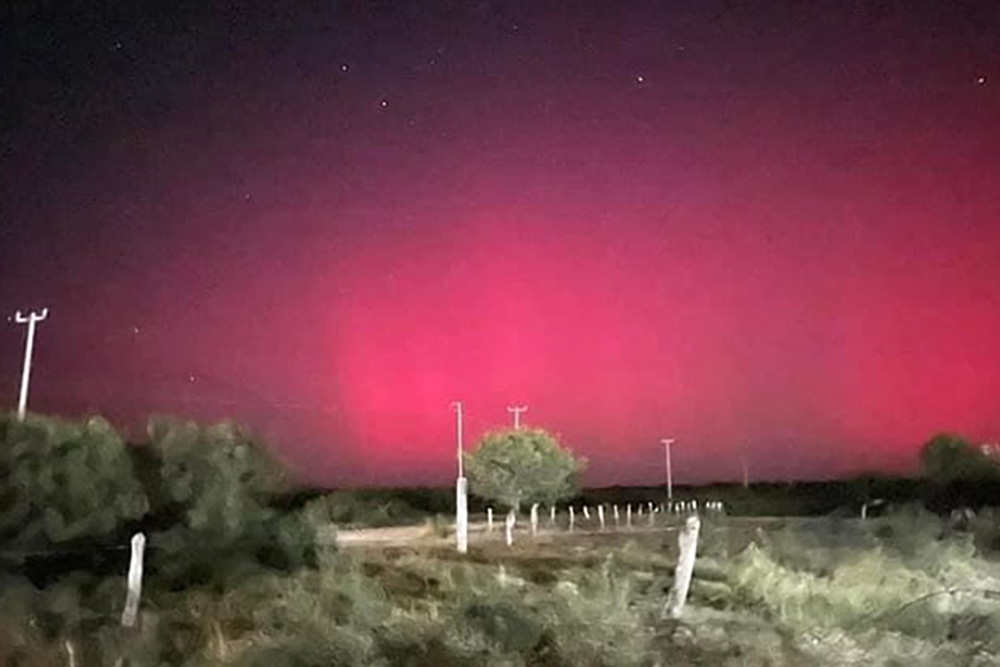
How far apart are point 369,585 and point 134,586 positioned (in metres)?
2.84

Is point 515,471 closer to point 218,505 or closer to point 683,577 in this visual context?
point 218,505

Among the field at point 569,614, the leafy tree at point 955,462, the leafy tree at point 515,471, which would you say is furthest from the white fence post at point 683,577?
the leafy tree at point 955,462

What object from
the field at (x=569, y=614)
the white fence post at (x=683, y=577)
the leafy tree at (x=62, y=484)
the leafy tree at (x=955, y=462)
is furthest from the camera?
the leafy tree at (x=955, y=462)

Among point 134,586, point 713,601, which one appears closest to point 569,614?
point 713,601

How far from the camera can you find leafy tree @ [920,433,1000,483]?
2074 inches

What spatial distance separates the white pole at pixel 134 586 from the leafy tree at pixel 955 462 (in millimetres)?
38347

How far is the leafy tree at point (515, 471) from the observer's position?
4784 centimetres

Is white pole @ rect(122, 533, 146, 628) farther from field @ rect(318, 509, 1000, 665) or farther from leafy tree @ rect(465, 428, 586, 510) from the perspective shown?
leafy tree @ rect(465, 428, 586, 510)

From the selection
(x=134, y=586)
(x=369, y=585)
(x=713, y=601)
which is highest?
(x=134, y=586)

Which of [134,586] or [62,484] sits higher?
[62,484]

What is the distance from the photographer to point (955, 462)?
53750 millimetres

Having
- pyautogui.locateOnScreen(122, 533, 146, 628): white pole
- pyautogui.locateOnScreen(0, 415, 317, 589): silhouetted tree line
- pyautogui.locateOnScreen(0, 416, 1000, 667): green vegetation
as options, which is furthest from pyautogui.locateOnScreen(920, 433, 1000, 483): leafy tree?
pyautogui.locateOnScreen(122, 533, 146, 628): white pole

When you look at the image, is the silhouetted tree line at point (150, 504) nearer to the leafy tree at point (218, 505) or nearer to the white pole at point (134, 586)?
the leafy tree at point (218, 505)

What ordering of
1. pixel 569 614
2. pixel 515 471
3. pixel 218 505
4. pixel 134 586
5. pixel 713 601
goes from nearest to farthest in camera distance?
pixel 569 614 < pixel 134 586 < pixel 713 601 < pixel 218 505 < pixel 515 471
